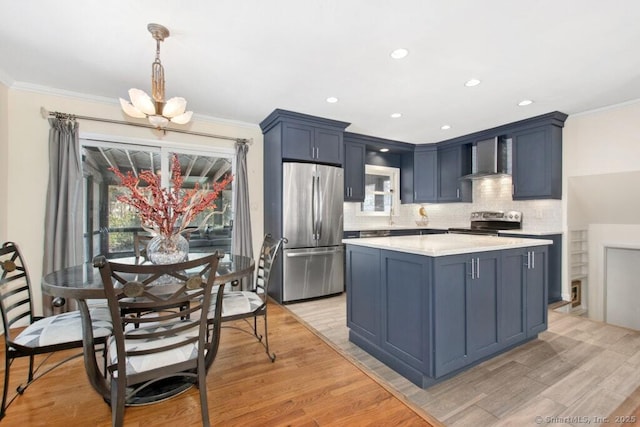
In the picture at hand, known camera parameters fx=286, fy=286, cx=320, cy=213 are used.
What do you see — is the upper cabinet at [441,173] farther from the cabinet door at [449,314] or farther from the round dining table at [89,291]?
the round dining table at [89,291]

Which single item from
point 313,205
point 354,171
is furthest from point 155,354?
point 354,171

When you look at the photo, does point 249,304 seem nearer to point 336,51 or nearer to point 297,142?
point 336,51

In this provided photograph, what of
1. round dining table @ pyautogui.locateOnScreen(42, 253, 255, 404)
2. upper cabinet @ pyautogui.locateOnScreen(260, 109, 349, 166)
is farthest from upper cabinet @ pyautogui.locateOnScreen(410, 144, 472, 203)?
round dining table @ pyautogui.locateOnScreen(42, 253, 255, 404)

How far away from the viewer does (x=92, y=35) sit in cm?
213

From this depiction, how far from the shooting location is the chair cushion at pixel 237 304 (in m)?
2.14

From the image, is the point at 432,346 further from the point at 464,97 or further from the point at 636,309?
the point at 636,309

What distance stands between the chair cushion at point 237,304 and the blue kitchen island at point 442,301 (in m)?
0.88

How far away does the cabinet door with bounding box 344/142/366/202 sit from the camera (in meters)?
4.73

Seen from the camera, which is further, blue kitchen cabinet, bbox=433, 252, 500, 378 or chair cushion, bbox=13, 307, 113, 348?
blue kitchen cabinet, bbox=433, 252, 500, 378

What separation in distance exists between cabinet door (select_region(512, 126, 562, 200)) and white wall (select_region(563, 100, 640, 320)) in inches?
6.9

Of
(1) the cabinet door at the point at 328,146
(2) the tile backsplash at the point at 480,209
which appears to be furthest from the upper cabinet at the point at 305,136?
(2) the tile backsplash at the point at 480,209

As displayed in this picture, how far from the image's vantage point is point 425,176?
5.59 meters

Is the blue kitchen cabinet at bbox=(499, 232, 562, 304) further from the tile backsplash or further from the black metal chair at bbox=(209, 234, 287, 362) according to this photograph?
the black metal chair at bbox=(209, 234, 287, 362)

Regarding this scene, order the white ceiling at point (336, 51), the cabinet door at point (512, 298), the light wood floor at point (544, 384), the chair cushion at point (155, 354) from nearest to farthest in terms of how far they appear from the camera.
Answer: the chair cushion at point (155, 354)
the light wood floor at point (544, 384)
the white ceiling at point (336, 51)
the cabinet door at point (512, 298)
